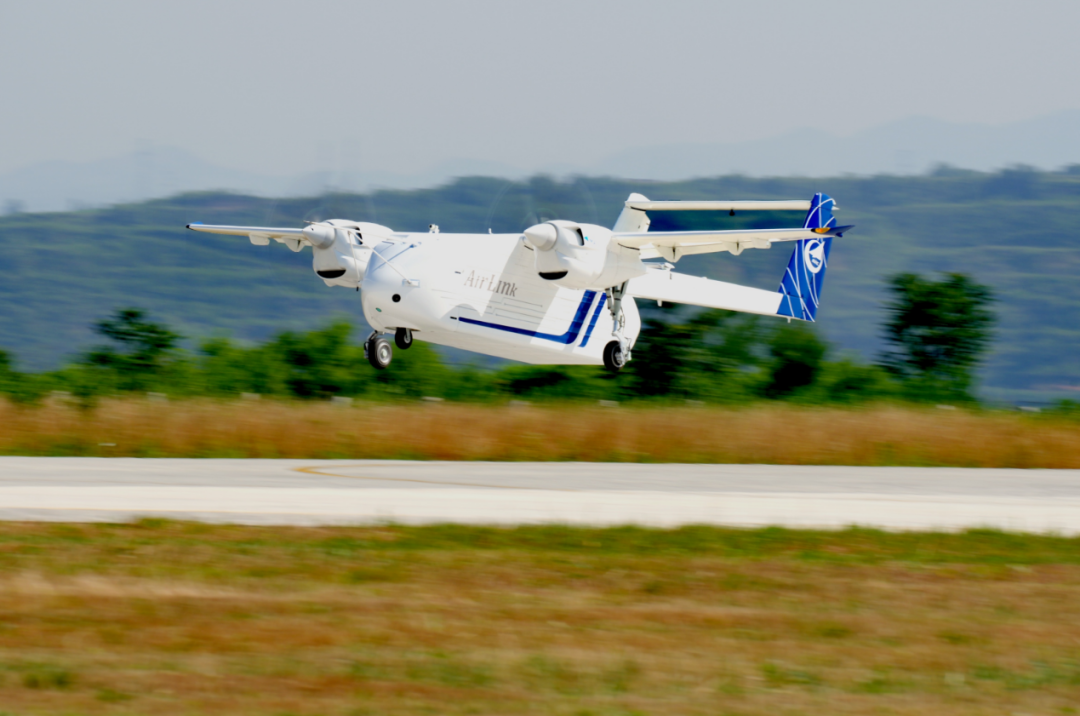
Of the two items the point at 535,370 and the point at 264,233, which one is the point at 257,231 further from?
the point at 535,370

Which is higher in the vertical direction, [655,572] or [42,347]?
[655,572]

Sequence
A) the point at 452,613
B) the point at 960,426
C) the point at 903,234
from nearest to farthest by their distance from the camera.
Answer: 1. the point at 452,613
2. the point at 960,426
3. the point at 903,234

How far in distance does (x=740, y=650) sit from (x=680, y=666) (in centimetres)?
62

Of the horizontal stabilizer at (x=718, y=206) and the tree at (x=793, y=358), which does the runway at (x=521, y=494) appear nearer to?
the horizontal stabilizer at (x=718, y=206)

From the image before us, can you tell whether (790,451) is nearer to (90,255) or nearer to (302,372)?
(302,372)

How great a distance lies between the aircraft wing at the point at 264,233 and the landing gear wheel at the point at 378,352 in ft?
9.72

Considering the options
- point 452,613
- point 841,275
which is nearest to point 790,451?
point 452,613

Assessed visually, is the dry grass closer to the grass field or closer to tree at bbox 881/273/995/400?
the grass field

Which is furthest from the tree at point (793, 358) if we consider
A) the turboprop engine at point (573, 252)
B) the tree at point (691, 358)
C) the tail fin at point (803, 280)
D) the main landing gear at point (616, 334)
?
the turboprop engine at point (573, 252)

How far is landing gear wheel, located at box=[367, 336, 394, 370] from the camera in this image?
2862 cm

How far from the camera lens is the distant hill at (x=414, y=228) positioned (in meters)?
140

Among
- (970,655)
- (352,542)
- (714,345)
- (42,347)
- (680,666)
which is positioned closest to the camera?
(680,666)

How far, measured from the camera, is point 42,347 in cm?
13012

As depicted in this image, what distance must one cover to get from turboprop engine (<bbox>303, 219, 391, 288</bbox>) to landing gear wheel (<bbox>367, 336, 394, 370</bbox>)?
145 cm
